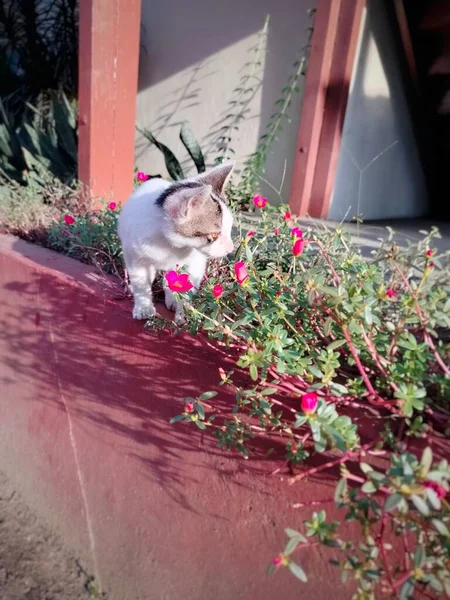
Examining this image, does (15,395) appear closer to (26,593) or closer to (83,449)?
(83,449)

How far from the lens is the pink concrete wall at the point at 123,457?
1.27 m

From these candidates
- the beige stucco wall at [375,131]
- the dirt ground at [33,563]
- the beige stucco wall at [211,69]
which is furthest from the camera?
the beige stucco wall at [211,69]

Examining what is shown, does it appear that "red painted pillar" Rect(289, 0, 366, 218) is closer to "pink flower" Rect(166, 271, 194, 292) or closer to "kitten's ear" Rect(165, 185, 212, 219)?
"kitten's ear" Rect(165, 185, 212, 219)

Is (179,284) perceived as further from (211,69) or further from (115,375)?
(211,69)

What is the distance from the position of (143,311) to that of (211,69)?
342cm

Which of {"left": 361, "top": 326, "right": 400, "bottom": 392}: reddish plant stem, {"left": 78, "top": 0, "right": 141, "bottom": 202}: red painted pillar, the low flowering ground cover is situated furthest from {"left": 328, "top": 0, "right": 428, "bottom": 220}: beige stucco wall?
{"left": 361, "top": 326, "right": 400, "bottom": 392}: reddish plant stem

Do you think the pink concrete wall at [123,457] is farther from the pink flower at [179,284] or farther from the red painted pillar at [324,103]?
the red painted pillar at [324,103]

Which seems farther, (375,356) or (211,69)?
(211,69)

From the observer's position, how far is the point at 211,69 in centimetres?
410

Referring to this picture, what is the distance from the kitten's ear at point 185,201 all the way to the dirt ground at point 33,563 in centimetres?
147

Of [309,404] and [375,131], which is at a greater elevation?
[375,131]

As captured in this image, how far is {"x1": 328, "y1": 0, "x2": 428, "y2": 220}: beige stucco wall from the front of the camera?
3.52m

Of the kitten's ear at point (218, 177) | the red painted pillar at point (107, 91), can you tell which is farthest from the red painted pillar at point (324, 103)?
the kitten's ear at point (218, 177)

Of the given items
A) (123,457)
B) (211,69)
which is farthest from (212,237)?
(211,69)
